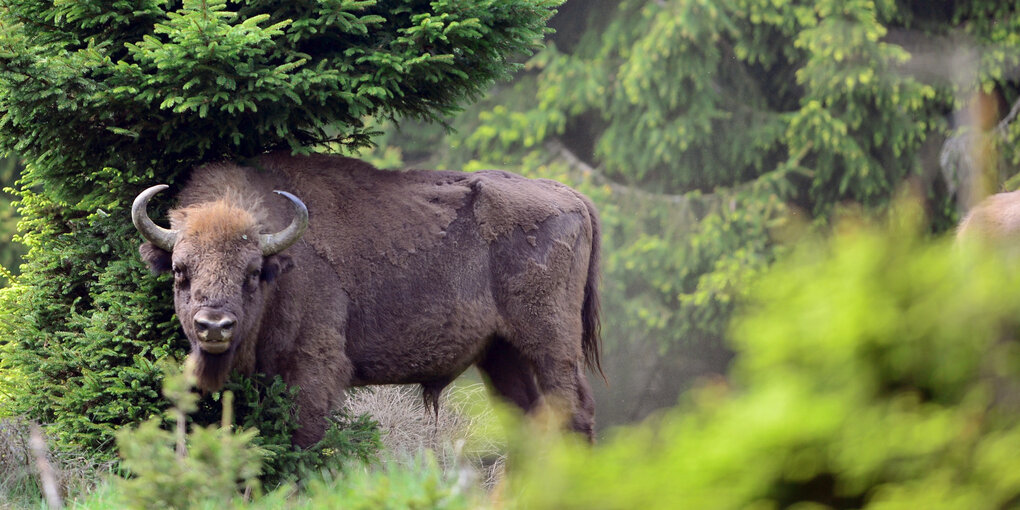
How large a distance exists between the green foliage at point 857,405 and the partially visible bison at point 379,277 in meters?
3.32

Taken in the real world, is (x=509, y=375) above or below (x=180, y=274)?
below

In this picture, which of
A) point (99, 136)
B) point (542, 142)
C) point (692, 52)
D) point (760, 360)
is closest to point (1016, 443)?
point (760, 360)

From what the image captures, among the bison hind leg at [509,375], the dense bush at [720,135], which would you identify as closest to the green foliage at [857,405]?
the bison hind leg at [509,375]

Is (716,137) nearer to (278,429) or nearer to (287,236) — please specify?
(287,236)

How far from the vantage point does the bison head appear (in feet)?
17.5

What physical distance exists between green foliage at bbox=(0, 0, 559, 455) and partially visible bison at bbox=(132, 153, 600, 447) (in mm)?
416

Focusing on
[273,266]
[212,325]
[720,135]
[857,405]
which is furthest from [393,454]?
[720,135]

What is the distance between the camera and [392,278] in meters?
6.51

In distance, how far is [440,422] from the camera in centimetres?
965

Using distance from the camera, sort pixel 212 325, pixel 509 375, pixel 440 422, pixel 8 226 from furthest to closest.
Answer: pixel 8 226, pixel 440 422, pixel 509 375, pixel 212 325

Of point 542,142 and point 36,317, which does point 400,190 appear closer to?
point 36,317

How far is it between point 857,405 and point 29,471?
5.09 metres

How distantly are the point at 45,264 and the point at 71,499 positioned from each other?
1.89 metres

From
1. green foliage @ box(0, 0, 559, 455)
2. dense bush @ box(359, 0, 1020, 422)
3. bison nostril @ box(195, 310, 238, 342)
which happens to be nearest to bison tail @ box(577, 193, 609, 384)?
green foliage @ box(0, 0, 559, 455)
